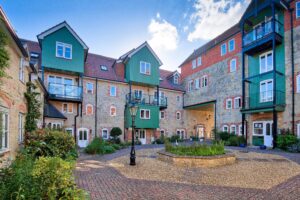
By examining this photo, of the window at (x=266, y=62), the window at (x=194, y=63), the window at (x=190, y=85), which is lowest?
the window at (x=190, y=85)

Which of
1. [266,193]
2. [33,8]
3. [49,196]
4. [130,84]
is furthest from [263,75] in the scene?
[49,196]

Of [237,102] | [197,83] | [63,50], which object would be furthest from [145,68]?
[237,102]

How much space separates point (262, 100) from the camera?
61.9ft

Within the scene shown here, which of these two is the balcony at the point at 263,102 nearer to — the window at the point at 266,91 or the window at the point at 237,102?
the window at the point at 266,91

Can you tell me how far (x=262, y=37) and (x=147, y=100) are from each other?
14.0 metres

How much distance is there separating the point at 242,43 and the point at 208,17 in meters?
8.09

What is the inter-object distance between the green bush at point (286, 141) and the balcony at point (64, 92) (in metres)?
18.1

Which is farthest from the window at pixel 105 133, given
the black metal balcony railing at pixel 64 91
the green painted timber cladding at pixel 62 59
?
the green painted timber cladding at pixel 62 59

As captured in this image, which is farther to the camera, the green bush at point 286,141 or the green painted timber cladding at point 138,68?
the green painted timber cladding at point 138,68

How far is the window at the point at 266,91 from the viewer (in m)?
18.3

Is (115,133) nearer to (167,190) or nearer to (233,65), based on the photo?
(233,65)

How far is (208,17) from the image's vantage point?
46.7 feet

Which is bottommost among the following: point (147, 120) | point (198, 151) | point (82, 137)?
point (82, 137)

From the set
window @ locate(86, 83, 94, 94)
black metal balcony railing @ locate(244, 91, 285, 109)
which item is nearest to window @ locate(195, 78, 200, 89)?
black metal balcony railing @ locate(244, 91, 285, 109)
